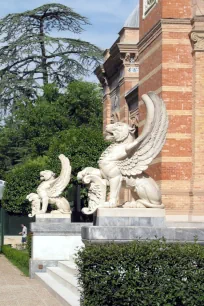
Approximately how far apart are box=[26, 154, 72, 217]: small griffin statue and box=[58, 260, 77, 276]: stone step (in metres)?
1.98

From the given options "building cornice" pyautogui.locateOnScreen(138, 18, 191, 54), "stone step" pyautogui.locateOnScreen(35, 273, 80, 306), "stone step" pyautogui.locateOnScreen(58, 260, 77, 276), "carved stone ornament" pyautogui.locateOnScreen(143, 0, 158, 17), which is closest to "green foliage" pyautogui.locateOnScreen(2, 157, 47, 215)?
"carved stone ornament" pyautogui.locateOnScreen(143, 0, 158, 17)

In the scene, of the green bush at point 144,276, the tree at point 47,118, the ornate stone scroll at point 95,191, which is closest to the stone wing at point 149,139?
the ornate stone scroll at point 95,191

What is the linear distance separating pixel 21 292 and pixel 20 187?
2331 centimetres

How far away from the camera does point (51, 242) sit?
19.2m

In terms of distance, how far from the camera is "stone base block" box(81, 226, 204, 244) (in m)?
10.3

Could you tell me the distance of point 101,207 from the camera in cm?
1164

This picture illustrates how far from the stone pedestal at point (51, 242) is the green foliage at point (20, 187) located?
→ 62.4 ft

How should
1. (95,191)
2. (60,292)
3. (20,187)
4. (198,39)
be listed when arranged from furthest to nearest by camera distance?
1. (20,187)
2. (198,39)
3. (60,292)
4. (95,191)

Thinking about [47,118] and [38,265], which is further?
[47,118]

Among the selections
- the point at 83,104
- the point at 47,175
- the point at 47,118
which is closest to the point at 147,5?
the point at 47,175

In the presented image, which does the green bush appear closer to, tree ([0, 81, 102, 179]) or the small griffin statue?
the small griffin statue

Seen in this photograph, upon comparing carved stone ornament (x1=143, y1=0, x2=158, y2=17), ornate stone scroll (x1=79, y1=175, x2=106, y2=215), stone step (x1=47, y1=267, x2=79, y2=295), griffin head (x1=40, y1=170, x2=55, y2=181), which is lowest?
stone step (x1=47, y1=267, x2=79, y2=295)

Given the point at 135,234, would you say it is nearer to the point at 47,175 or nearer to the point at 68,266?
the point at 68,266

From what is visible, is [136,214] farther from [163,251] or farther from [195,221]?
[195,221]
